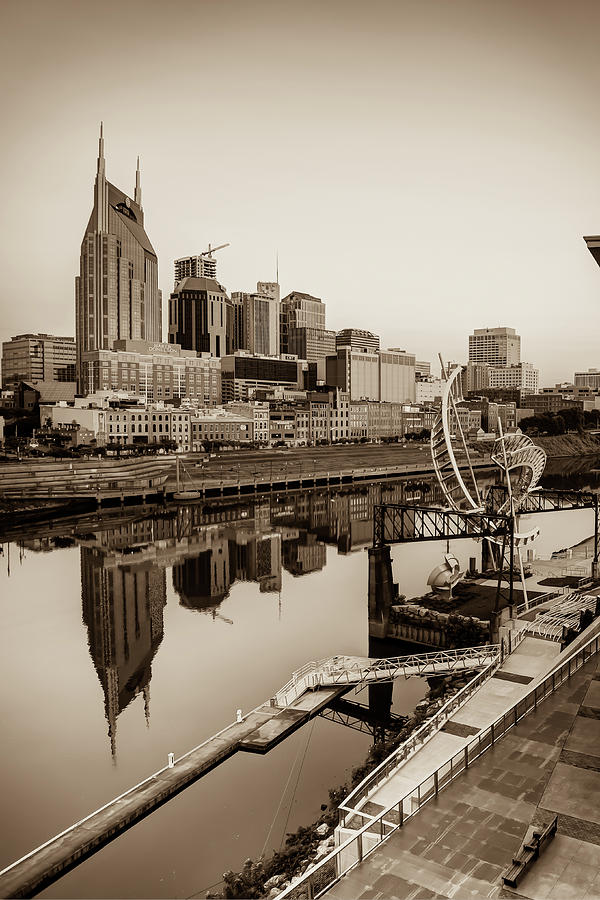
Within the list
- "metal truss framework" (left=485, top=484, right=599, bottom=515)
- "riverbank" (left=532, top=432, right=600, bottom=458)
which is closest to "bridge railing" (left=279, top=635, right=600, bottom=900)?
"metal truss framework" (left=485, top=484, right=599, bottom=515)

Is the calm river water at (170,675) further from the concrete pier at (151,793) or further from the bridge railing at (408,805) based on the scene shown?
the bridge railing at (408,805)

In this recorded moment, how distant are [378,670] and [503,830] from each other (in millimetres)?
12987

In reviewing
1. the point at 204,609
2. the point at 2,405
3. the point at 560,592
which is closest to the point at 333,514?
the point at 204,609

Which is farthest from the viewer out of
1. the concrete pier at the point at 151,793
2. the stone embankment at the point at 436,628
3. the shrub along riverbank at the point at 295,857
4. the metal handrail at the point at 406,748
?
the stone embankment at the point at 436,628

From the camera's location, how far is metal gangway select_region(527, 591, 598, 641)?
83.9 feet

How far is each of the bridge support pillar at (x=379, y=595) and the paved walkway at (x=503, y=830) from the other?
1385 cm

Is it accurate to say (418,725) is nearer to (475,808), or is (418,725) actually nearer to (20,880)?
(475,808)

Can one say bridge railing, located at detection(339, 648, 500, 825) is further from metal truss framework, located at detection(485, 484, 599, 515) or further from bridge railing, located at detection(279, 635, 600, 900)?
metal truss framework, located at detection(485, 484, 599, 515)

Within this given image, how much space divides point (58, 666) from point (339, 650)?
12958 mm

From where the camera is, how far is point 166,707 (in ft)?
85.9

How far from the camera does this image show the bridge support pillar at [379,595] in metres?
30.5

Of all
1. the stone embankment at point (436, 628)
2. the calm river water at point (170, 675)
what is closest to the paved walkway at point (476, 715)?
the calm river water at point (170, 675)

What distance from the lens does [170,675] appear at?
29609 millimetres

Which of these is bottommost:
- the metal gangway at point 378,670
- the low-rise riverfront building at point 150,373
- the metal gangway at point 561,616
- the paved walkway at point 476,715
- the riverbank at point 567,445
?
the metal gangway at point 378,670
